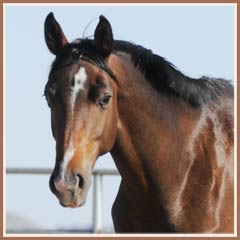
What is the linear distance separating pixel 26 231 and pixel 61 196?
16.9 ft

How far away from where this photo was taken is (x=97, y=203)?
9.41 m

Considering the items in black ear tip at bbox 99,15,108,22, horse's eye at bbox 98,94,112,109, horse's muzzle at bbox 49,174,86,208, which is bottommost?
horse's muzzle at bbox 49,174,86,208

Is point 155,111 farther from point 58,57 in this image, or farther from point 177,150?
point 58,57

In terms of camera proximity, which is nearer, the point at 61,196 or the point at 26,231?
the point at 61,196

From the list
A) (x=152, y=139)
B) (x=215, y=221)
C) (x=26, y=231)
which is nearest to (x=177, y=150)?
(x=152, y=139)

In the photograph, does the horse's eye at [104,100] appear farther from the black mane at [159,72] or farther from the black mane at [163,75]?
the black mane at [163,75]

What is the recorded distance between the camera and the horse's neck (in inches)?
192

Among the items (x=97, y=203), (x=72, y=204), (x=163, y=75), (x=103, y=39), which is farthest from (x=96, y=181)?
(x=72, y=204)

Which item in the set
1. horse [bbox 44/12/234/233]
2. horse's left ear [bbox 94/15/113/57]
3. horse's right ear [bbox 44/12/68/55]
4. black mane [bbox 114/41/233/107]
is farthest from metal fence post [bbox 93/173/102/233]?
horse's left ear [bbox 94/15/113/57]

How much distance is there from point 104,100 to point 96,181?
4793 mm

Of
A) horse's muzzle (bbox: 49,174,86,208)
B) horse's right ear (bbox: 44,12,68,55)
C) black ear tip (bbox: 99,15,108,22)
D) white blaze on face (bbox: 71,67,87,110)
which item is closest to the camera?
horse's muzzle (bbox: 49,174,86,208)

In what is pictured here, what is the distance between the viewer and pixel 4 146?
552 centimetres

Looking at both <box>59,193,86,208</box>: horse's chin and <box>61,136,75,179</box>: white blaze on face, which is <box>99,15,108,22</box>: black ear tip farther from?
<box>59,193,86,208</box>: horse's chin

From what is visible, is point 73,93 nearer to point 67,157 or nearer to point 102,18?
point 67,157
